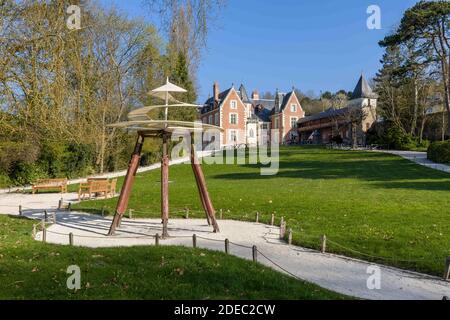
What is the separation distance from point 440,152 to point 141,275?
100 feet

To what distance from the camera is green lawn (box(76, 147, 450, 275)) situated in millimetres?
8359

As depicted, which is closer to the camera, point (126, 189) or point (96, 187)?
point (126, 189)

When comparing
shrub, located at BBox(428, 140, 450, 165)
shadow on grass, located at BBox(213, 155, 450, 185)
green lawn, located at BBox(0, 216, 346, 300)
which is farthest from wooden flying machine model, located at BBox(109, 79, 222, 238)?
shrub, located at BBox(428, 140, 450, 165)

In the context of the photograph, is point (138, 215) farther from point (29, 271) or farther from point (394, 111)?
point (394, 111)

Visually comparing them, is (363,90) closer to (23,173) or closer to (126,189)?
(23,173)

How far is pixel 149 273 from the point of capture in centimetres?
604

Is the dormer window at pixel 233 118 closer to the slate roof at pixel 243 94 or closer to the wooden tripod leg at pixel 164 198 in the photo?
the slate roof at pixel 243 94

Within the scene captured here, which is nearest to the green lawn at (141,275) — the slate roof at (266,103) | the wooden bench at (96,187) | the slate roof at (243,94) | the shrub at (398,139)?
the wooden bench at (96,187)

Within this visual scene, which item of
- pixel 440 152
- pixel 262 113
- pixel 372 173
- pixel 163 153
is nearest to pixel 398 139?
pixel 440 152

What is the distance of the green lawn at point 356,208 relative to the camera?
27.4 feet

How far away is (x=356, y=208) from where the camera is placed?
13.0 m

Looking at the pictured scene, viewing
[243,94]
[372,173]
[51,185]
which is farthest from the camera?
[243,94]

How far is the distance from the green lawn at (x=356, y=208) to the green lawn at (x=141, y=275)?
2749mm
